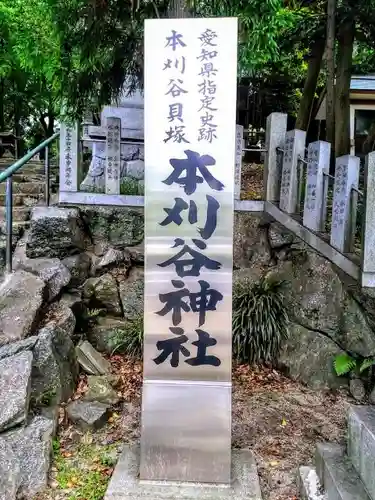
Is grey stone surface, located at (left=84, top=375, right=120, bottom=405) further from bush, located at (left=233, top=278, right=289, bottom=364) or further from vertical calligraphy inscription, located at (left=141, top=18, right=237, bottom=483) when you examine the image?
bush, located at (left=233, top=278, right=289, bottom=364)

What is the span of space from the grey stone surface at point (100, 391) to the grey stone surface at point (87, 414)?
0.13m

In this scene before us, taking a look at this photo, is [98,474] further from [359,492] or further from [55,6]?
[55,6]

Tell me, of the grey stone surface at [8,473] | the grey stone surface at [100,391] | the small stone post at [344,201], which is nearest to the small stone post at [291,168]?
the small stone post at [344,201]

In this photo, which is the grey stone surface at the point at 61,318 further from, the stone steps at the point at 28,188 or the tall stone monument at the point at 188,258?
the stone steps at the point at 28,188

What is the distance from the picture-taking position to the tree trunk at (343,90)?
23.4 ft

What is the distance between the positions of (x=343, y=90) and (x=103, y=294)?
5122 mm

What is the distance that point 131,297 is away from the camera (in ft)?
18.9

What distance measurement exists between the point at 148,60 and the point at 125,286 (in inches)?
133

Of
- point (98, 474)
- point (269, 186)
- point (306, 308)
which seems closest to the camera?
point (98, 474)

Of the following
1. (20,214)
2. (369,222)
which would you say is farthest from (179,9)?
(20,214)

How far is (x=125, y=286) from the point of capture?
5.81 meters

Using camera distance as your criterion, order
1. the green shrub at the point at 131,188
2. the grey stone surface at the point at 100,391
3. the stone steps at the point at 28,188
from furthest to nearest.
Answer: the stone steps at the point at 28,188, the green shrub at the point at 131,188, the grey stone surface at the point at 100,391

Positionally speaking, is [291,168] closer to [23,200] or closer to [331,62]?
[331,62]

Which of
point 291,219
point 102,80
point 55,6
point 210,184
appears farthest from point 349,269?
point 55,6
